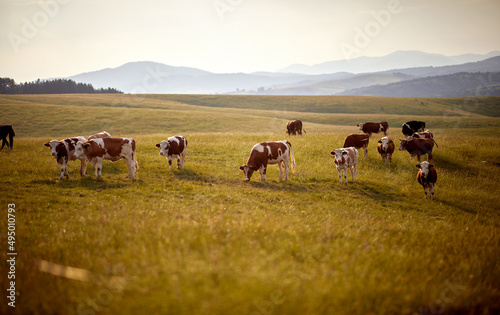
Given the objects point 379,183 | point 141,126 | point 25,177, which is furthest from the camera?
point 141,126

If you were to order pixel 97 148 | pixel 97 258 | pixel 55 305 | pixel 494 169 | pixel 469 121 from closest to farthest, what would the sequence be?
pixel 55 305, pixel 97 258, pixel 97 148, pixel 494 169, pixel 469 121

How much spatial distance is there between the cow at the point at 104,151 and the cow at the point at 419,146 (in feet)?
57.8

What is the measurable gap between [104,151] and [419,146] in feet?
63.8

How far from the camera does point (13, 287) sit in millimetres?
3826

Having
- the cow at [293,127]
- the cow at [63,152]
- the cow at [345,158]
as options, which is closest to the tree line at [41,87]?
the cow at [293,127]

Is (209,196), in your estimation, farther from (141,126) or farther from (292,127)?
(141,126)

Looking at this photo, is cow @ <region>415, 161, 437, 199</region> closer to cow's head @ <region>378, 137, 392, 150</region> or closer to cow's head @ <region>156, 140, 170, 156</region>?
cow's head @ <region>378, 137, 392, 150</region>

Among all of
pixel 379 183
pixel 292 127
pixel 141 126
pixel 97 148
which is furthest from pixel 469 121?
pixel 97 148

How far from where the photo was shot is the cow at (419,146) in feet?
60.0

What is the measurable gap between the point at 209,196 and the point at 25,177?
8695 mm

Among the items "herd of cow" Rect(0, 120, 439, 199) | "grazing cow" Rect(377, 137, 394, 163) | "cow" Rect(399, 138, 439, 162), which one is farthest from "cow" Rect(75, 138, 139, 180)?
"cow" Rect(399, 138, 439, 162)

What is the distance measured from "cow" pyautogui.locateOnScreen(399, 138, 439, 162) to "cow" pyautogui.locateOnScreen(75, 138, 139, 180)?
57.8 feet

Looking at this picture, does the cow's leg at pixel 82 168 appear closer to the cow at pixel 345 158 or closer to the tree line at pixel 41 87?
the cow at pixel 345 158

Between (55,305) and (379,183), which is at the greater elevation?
(55,305)
